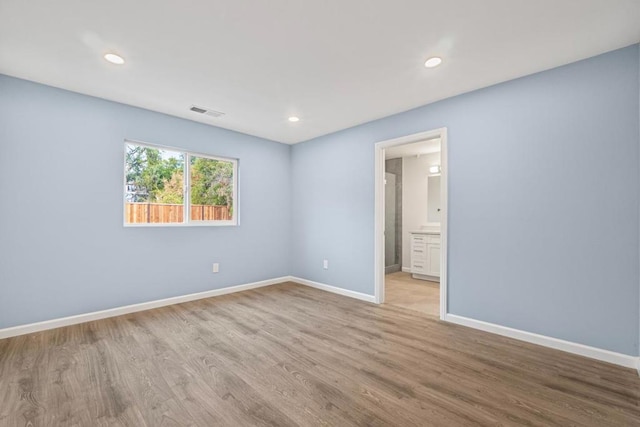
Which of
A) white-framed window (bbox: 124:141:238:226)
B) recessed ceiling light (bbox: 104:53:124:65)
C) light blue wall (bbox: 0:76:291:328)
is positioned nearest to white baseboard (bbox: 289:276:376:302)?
light blue wall (bbox: 0:76:291:328)

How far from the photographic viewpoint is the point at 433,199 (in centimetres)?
598

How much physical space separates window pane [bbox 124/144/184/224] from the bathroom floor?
10.6ft

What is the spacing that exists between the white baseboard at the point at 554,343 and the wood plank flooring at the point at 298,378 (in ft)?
0.28

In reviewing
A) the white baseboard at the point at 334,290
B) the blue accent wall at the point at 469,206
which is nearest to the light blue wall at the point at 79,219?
the blue accent wall at the point at 469,206

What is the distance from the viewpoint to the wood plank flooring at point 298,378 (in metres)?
1.68

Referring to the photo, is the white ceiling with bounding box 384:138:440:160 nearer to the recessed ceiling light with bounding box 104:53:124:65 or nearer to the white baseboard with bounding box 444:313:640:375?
the white baseboard with bounding box 444:313:640:375

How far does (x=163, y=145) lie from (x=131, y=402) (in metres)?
3.01

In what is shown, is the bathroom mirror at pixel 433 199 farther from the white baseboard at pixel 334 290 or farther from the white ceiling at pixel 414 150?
the white baseboard at pixel 334 290

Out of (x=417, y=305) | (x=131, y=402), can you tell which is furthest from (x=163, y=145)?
(x=417, y=305)

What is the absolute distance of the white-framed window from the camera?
142 inches

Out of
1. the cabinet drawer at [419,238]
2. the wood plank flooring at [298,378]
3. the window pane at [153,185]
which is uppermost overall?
the window pane at [153,185]

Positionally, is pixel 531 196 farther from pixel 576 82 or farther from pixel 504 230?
pixel 576 82

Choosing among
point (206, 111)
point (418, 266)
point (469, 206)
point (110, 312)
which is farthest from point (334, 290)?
point (206, 111)

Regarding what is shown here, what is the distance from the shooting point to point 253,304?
12.6 feet
